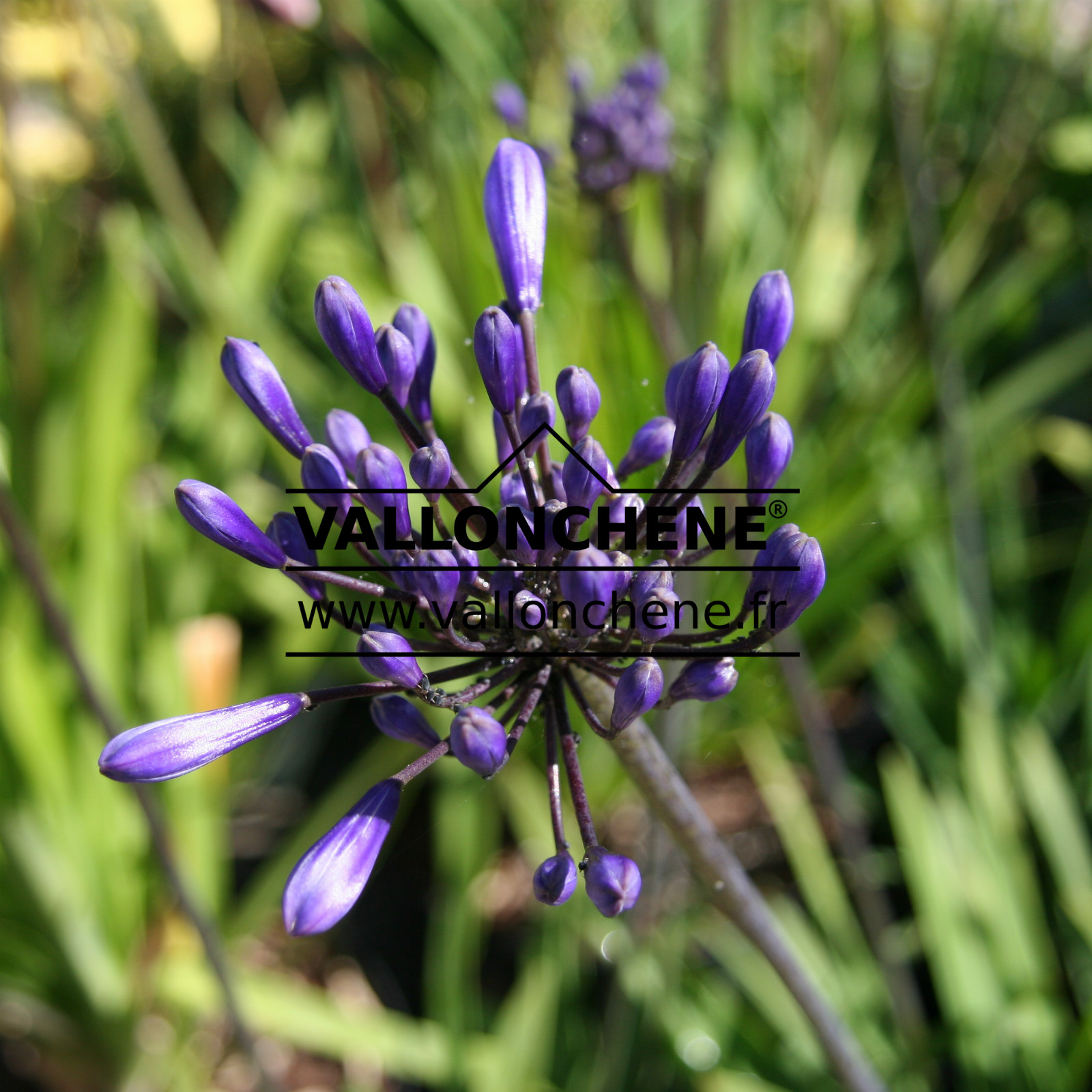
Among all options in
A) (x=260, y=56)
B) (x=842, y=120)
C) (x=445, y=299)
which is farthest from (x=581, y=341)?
(x=260, y=56)

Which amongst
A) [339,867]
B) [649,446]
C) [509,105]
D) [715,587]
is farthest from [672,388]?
[509,105]

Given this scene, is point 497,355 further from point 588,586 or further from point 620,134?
point 620,134

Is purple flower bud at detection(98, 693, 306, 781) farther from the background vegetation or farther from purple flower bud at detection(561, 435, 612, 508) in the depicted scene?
the background vegetation

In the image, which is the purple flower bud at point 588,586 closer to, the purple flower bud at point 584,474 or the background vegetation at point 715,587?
the purple flower bud at point 584,474

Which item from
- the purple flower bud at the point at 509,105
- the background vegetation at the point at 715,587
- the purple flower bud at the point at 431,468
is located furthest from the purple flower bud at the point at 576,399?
the purple flower bud at the point at 509,105

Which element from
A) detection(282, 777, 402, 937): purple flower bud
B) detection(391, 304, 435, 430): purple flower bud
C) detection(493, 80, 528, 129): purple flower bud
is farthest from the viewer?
detection(493, 80, 528, 129): purple flower bud

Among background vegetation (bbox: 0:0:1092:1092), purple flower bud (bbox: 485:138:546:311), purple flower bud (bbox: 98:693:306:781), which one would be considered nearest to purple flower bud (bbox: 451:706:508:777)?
purple flower bud (bbox: 98:693:306:781)
